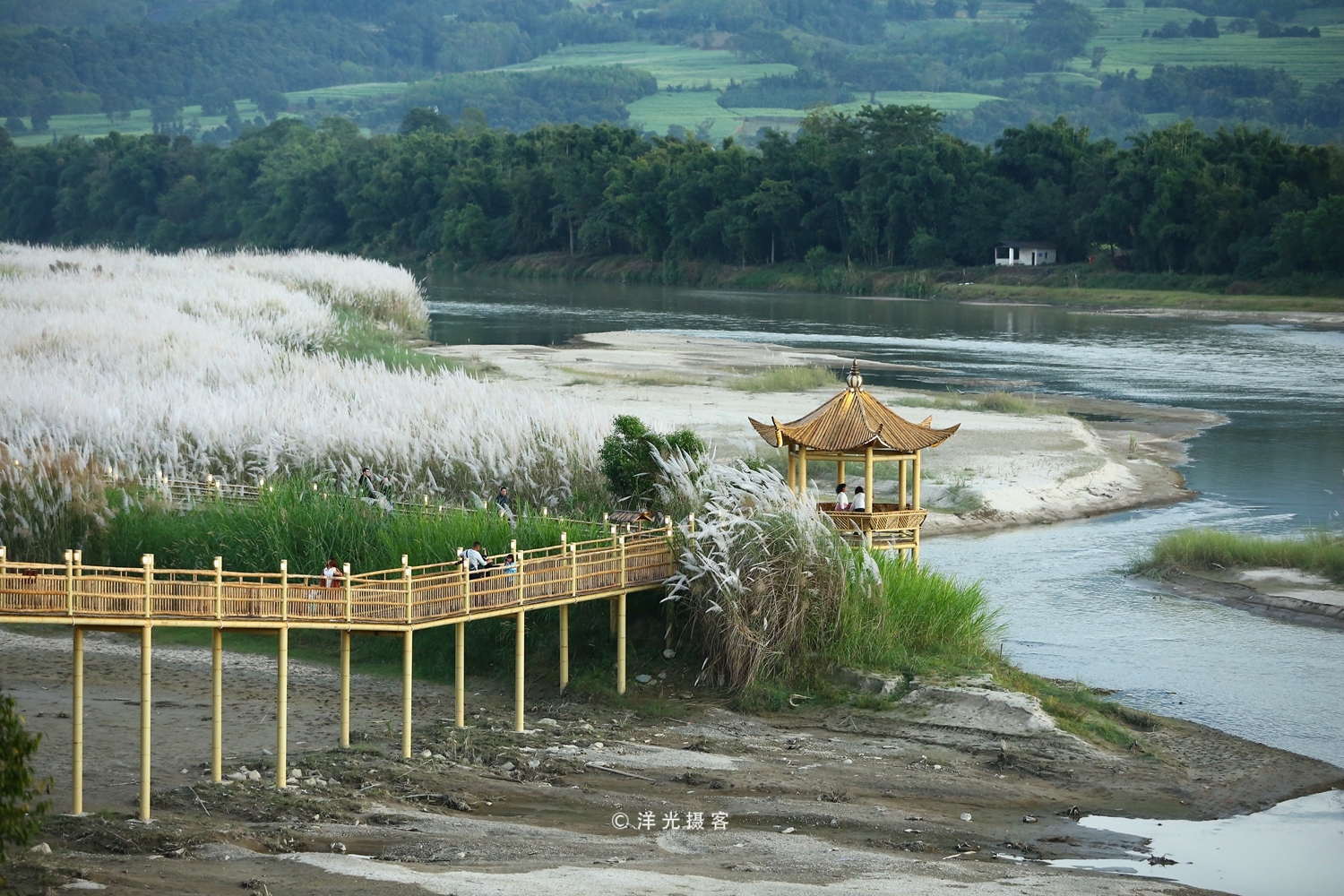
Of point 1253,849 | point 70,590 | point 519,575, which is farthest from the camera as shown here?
point 519,575

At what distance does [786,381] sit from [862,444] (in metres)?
31.7

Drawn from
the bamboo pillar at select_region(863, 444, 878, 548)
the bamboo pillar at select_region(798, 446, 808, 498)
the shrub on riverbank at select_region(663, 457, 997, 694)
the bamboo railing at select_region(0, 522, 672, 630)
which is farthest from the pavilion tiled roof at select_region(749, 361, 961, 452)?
the bamboo railing at select_region(0, 522, 672, 630)

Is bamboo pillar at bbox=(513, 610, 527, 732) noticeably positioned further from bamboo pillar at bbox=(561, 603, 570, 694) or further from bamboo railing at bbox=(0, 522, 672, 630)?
bamboo pillar at bbox=(561, 603, 570, 694)

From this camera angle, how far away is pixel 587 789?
1961 cm

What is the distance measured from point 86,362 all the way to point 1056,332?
191ft

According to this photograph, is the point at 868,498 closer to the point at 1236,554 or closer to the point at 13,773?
the point at 1236,554

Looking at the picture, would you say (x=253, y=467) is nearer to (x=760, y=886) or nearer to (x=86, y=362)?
(x=86, y=362)

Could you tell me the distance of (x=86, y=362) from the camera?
45312 mm

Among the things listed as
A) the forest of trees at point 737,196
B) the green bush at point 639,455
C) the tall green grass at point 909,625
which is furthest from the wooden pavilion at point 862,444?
the forest of trees at point 737,196

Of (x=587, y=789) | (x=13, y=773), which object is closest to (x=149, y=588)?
(x=587, y=789)

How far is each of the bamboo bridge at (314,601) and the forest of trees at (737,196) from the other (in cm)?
8404

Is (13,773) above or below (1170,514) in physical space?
above

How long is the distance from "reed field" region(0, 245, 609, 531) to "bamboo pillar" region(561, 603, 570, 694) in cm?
636

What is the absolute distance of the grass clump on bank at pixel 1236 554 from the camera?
109 ft
